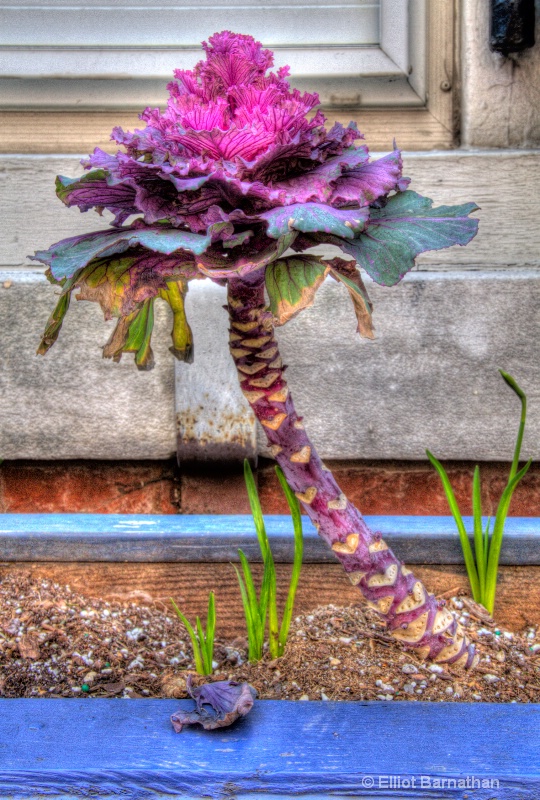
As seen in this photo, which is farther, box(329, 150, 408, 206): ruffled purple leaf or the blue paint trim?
the blue paint trim

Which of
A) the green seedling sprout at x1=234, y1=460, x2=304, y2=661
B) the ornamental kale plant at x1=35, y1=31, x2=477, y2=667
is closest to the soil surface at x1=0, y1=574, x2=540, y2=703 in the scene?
the green seedling sprout at x1=234, y1=460, x2=304, y2=661

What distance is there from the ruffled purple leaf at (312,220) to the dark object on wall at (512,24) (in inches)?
46.0

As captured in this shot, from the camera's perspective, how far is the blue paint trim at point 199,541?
3.95 ft

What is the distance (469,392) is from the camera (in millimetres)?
1662

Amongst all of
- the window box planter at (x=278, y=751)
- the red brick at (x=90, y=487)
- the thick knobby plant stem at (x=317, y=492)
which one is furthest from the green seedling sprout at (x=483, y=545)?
the red brick at (x=90, y=487)

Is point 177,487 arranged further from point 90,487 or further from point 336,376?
point 336,376

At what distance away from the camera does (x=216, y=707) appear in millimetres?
775

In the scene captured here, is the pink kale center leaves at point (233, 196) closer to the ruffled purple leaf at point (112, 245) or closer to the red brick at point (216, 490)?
the ruffled purple leaf at point (112, 245)

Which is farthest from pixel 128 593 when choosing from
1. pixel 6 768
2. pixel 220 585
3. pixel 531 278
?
pixel 531 278

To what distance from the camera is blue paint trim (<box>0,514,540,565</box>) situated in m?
1.21

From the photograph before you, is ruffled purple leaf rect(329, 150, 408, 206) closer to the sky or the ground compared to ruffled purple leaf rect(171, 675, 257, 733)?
closer to the sky

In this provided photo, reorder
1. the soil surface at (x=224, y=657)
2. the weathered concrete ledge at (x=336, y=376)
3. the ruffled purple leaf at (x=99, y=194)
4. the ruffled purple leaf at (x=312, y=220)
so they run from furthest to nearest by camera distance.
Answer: the weathered concrete ledge at (x=336, y=376), the soil surface at (x=224, y=657), the ruffled purple leaf at (x=99, y=194), the ruffled purple leaf at (x=312, y=220)

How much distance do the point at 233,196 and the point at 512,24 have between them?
3.92ft

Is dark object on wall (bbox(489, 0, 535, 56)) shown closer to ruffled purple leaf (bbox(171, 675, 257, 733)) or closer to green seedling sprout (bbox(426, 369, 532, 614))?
green seedling sprout (bbox(426, 369, 532, 614))
